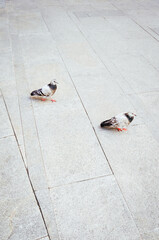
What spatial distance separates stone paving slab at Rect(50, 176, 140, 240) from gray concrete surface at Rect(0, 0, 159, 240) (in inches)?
0.6

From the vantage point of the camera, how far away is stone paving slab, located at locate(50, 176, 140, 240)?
9.57ft

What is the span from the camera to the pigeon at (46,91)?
16.1 feet

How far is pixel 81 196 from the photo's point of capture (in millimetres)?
3322

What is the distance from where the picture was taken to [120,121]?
14.1 feet

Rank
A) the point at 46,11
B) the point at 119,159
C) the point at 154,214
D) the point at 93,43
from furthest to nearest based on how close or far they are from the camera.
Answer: the point at 46,11 → the point at 93,43 → the point at 119,159 → the point at 154,214

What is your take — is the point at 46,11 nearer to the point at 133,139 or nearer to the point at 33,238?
the point at 133,139

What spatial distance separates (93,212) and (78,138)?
1585 millimetres

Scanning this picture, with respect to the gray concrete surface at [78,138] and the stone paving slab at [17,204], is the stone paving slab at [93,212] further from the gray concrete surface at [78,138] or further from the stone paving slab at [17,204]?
the stone paving slab at [17,204]

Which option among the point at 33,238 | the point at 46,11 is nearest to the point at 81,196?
the point at 33,238

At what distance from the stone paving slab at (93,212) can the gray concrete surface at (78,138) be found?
1cm

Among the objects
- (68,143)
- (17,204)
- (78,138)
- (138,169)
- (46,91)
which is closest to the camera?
(17,204)

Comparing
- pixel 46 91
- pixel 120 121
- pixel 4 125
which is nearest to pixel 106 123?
pixel 120 121

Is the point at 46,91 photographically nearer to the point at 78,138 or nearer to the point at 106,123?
the point at 78,138

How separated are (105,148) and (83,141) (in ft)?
1.54
